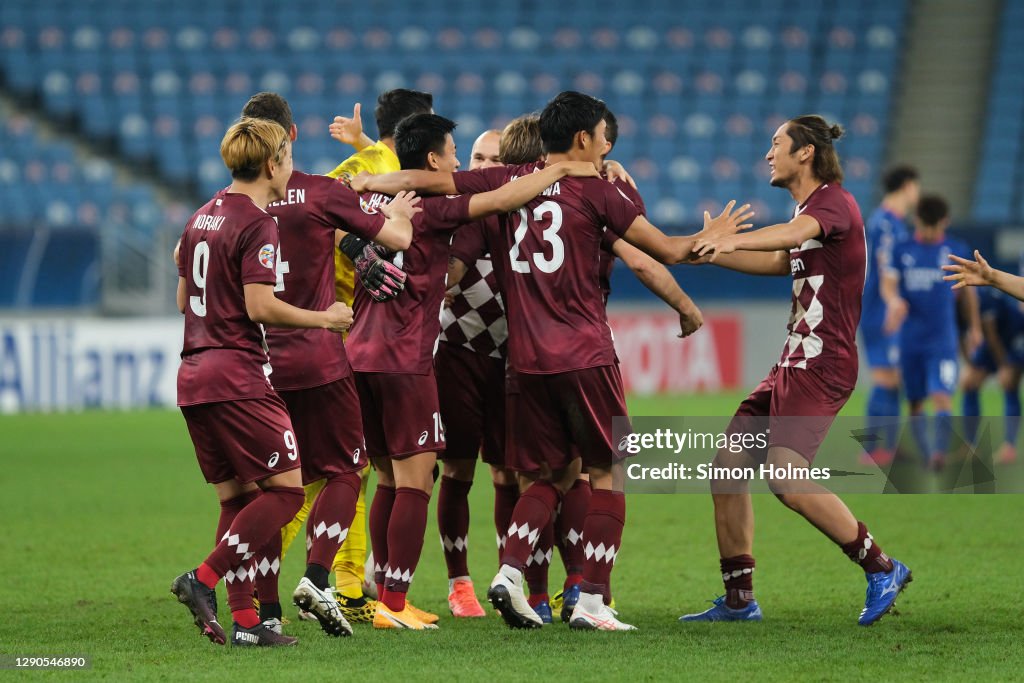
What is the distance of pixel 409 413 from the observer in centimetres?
587

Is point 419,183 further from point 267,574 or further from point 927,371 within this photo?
point 927,371

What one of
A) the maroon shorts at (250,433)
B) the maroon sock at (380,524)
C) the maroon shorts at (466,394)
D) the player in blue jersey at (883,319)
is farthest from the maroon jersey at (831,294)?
the player in blue jersey at (883,319)

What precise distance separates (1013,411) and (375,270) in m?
8.59

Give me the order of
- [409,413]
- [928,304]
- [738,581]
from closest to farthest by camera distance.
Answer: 1. [409,413]
2. [738,581]
3. [928,304]

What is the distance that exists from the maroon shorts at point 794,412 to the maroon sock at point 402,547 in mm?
1401

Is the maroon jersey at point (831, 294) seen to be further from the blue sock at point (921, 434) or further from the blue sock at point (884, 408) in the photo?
the blue sock at point (921, 434)

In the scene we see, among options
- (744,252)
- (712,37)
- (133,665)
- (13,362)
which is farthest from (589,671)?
(712,37)

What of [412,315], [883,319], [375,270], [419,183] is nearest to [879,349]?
[883,319]

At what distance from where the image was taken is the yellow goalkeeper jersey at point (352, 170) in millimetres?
6348

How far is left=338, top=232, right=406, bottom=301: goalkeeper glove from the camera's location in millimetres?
5727

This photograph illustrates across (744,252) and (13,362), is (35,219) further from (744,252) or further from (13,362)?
(744,252)

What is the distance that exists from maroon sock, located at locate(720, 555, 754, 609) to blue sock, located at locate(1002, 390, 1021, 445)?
6.82 metres

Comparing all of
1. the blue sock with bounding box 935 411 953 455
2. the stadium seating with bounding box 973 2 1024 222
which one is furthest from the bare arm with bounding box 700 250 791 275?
the stadium seating with bounding box 973 2 1024 222

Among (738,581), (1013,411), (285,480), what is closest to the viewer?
(285,480)
